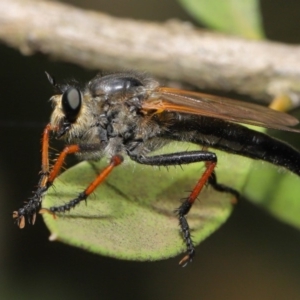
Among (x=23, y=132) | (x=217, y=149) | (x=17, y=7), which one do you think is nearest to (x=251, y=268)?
(x=217, y=149)

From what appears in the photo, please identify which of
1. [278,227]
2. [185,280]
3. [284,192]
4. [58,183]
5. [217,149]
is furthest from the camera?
[185,280]

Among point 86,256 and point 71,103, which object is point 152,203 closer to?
point 71,103

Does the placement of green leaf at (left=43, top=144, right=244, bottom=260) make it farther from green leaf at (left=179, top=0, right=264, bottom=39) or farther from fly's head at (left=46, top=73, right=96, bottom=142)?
green leaf at (left=179, top=0, right=264, bottom=39)

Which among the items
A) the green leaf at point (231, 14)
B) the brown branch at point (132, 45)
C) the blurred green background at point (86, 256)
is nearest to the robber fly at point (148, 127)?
the brown branch at point (132, 45)

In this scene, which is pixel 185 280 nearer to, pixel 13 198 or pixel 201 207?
pixel 13 198

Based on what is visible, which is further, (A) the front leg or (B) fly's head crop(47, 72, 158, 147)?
(B) fly's head crop(47, 72, 158, 147)

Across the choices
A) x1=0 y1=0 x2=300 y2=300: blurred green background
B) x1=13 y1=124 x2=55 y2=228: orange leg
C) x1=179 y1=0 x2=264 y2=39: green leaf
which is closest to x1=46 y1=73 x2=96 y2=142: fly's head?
x1=13 y1=124 x2=55 y2=228: orange leg
